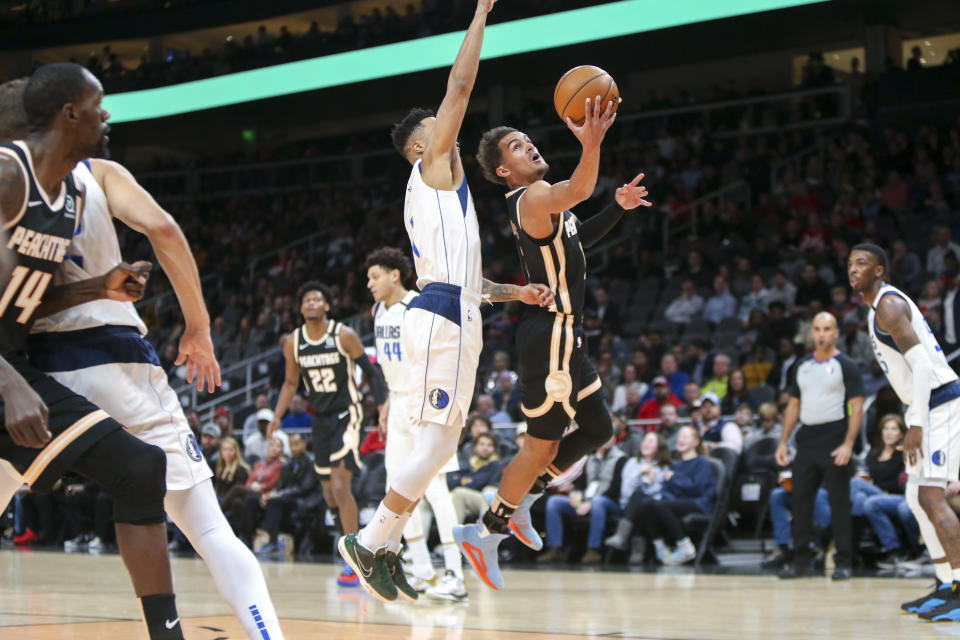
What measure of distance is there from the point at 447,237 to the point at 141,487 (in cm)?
213

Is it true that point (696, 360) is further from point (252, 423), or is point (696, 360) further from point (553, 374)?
point (553, 374)

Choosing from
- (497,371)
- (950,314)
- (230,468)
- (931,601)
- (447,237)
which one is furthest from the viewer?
(497,371)

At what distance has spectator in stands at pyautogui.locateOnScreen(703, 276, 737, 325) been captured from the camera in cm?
1399

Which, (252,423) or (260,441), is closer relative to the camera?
(260,441)

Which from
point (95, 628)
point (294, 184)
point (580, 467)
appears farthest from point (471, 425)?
point (294, 184)

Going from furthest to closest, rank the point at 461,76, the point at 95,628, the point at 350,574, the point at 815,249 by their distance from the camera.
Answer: the point at 815,249 < the point at 350,574 < the point at 95,628 < the point at 461,76

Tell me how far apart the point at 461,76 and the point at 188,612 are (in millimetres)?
3434

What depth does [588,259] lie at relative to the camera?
17906 millimetres

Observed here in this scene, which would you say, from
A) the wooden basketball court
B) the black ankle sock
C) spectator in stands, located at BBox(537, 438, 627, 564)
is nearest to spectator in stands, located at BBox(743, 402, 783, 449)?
spectator in stands, located at BBox(537, 438, 627, 564)

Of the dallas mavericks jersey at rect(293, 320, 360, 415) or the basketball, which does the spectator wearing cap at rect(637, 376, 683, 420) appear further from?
the basketball

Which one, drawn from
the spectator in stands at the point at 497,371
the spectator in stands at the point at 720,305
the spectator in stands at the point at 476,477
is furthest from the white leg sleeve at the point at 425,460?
the spectator in stands at the point at 720,305

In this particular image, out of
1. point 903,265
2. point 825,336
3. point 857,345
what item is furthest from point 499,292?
point 903,265

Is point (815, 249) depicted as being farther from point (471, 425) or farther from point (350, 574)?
point (350, 574)

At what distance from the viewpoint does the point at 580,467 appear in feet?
34.5
